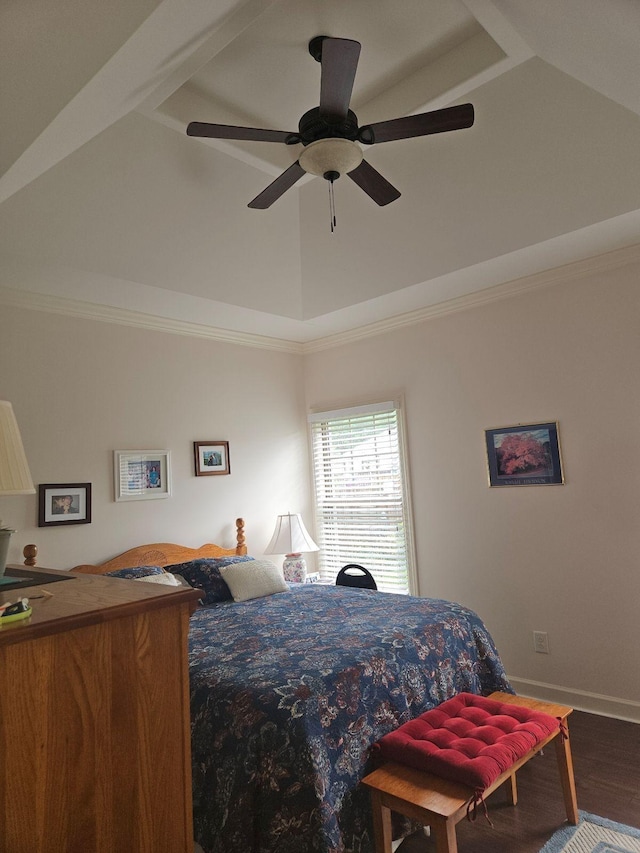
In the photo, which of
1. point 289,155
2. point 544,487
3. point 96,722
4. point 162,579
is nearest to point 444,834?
point 96,722

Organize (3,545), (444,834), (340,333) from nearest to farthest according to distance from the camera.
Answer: (3,545), (444,834), (340,333)

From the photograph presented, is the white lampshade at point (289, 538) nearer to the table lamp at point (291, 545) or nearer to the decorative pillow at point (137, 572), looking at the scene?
the table lamp at point (291, 545)

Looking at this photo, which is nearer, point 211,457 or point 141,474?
point 141,474

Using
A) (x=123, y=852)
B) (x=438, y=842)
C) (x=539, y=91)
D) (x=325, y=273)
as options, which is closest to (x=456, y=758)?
(x=438, y=842)

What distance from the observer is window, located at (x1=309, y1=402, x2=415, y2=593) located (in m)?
4.70

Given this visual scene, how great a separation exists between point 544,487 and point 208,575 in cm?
235

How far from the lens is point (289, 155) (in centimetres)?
329

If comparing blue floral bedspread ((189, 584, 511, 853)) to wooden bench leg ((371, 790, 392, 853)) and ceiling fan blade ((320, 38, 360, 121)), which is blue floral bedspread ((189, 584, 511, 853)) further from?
ceiling fan blade ((320, 38, 360, 121))

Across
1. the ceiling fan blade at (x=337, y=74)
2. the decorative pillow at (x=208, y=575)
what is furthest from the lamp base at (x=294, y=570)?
the ceiling fan blade at (x=337, y=74)

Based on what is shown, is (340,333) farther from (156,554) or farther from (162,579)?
(162,579)

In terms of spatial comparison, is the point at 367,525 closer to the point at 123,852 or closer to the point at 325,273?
the point at 325,273

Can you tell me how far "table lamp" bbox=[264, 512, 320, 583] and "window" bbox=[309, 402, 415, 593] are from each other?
0.46 meters

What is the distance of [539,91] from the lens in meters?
2.70

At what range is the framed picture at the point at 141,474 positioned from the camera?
4020 mm
